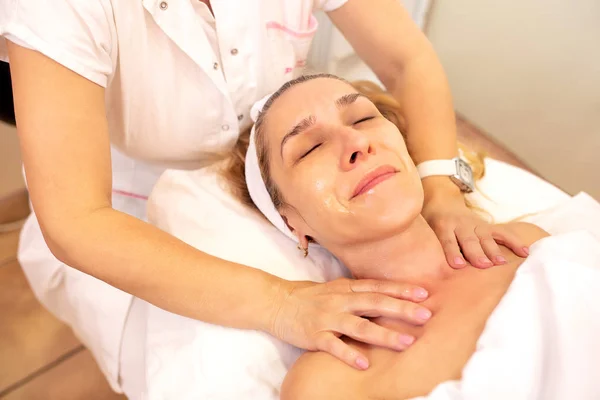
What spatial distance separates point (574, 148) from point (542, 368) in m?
1.35

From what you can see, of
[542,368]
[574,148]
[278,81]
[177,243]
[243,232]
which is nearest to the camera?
[542,368]

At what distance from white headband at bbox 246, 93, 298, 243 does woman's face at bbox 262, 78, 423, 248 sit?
0.04 m

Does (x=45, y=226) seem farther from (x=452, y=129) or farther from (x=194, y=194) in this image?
(x=452, y=129)

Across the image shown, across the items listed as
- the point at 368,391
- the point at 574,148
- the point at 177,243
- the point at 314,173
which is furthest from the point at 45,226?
the point at 574,148

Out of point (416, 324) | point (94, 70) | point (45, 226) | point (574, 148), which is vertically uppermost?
point (94, 70)

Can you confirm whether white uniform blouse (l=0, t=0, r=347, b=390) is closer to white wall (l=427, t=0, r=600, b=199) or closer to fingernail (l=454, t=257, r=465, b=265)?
fingernail (l=454, t=257, r=465, b=265)

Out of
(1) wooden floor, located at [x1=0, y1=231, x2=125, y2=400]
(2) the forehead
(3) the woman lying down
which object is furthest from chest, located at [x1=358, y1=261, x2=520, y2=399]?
(1) wooden floor, located at [x1=0, y1=231, x2=125, y2=400]

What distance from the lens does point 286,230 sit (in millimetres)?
980

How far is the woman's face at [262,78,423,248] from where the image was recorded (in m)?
0.81

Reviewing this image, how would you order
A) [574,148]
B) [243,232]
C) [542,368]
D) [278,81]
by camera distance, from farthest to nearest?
[574,148] < [278,81] < [243,232] < [542,368]

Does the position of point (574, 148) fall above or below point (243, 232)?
below

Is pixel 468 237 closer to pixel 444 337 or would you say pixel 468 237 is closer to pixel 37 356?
pixel 444 337

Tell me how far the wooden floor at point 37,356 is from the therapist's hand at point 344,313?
0.95 m

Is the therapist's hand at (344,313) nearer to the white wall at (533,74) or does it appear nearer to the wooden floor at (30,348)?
the wooden floor at (30,348)
